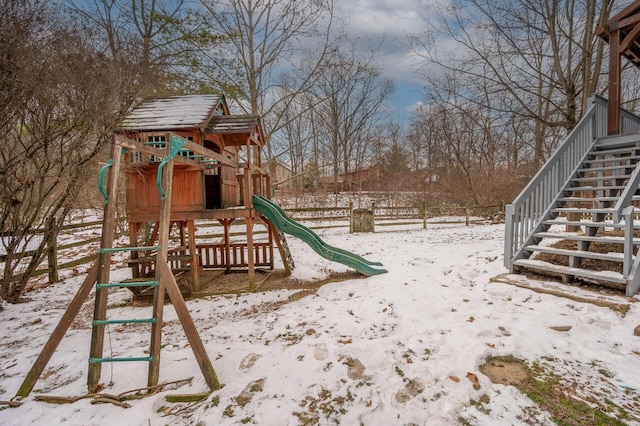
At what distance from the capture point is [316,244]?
6.70 m

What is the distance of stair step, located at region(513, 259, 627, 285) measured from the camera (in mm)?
3955

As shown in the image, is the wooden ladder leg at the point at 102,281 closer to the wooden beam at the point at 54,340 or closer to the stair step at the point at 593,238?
the wooden beam at the point at 54,340

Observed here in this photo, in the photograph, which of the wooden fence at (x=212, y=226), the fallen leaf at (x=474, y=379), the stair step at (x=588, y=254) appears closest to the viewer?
the fallen leaf at (x=474, y=379)

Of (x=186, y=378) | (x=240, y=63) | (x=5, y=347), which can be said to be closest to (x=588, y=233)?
(x=186, y=378)

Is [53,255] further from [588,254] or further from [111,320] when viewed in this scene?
[588,254]

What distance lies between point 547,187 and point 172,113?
312 inches

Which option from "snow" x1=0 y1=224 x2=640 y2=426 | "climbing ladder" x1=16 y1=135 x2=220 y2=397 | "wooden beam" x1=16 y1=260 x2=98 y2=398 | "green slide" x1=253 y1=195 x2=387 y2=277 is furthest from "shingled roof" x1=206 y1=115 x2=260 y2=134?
"wooden beam" x1=16 y1=260 x2=98 y2=398

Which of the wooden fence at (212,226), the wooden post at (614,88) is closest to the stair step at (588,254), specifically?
the wooden post at (614,88)

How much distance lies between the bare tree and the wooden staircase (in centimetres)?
802

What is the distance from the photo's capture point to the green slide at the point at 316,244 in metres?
6.27

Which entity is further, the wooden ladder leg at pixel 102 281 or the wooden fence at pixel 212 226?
the wooden fence at pixel 212 226

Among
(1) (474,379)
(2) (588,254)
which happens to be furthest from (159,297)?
(2) (588,254)

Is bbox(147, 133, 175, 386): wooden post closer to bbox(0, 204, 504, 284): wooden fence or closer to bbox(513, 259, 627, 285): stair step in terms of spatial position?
bbox(0, 204, 504, 284): wooden fence

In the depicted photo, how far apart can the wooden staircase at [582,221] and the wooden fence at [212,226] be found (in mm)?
7425
